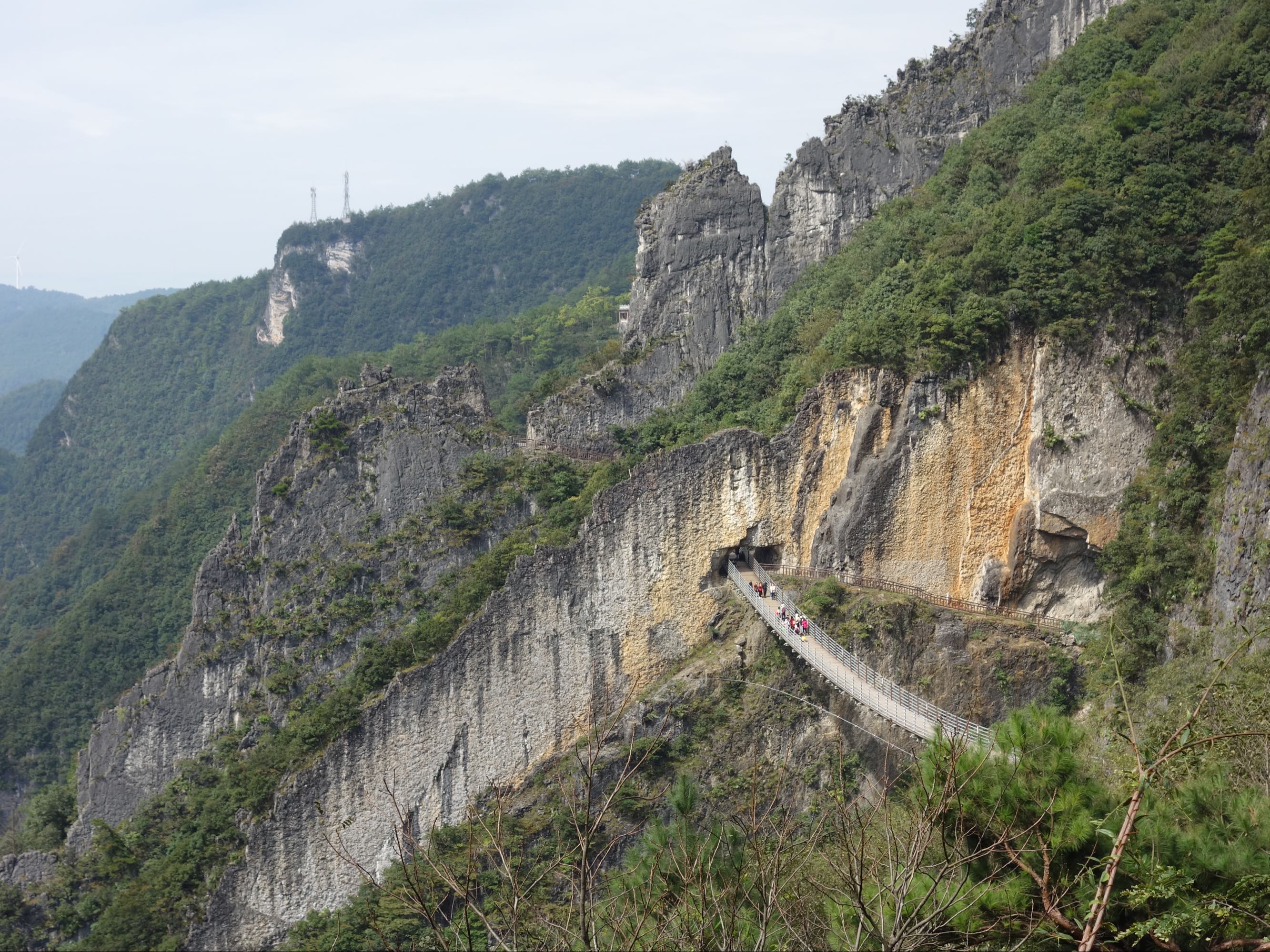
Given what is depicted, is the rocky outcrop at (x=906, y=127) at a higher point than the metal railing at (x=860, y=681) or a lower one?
higher

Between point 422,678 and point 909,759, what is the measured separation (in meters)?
8.97

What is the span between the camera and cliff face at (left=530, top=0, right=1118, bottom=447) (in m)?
33.4

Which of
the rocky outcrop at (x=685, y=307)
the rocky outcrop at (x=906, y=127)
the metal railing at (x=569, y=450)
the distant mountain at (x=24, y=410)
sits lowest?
the distant mountain at (x=24, y=410)

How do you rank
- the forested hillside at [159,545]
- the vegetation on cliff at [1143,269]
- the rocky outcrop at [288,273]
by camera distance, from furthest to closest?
the rocky outcrop at [288,273] < the forested hillside at [159,545] < the vegetation on cliff at [1143,269]

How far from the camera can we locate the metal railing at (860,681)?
1798 cm

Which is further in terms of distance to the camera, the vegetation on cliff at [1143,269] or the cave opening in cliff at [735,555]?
the cave opening in cliff at [735,555]

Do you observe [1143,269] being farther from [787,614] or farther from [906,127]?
[906,127]

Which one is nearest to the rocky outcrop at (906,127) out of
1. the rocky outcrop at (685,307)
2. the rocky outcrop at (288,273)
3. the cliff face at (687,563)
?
the rocky outcrop at (685,307)

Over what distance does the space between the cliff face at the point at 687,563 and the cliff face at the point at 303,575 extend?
7.64m

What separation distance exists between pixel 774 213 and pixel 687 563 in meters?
16.6

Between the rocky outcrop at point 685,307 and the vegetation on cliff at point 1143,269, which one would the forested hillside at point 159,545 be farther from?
the vegetation on cliff at point 1143,269

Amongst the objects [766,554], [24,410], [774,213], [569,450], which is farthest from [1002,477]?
[24,410]

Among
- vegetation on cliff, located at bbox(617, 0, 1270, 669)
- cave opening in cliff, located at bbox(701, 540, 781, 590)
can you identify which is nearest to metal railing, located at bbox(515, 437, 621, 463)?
vegetation on cliff, located at bbox(617, 0, 1270, 669)

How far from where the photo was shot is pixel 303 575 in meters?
32.2
